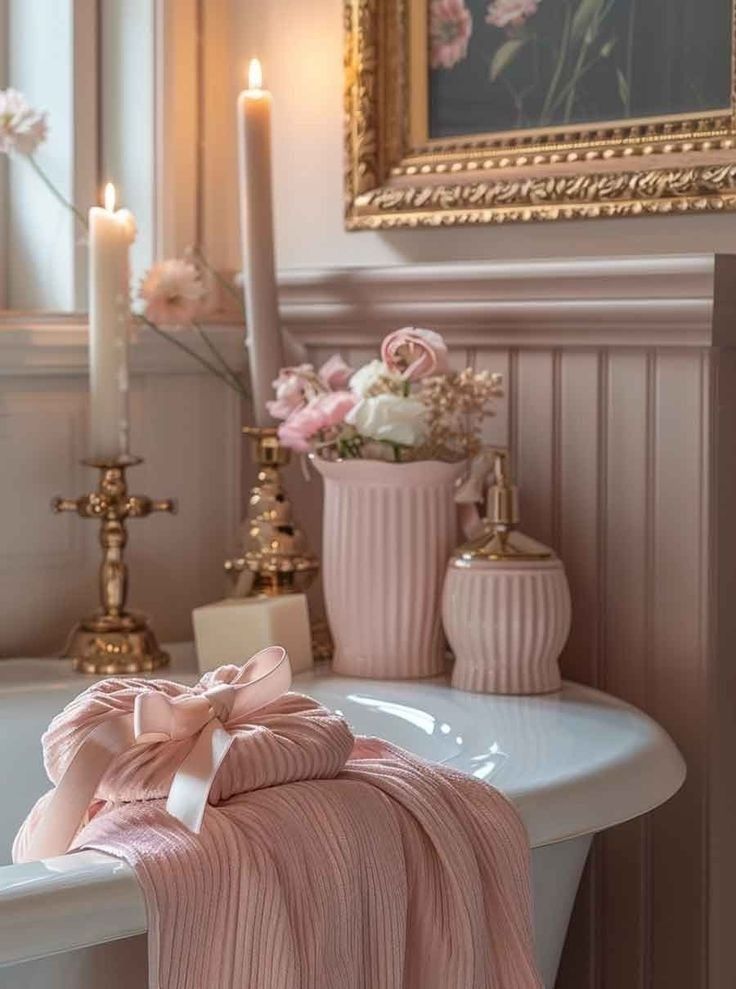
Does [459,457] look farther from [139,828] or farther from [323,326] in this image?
[139,828]

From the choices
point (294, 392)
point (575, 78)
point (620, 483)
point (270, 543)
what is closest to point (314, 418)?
point (294, 392)

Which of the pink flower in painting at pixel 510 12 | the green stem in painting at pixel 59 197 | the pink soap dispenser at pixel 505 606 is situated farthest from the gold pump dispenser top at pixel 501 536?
the green stem in painting at pixel 59 197

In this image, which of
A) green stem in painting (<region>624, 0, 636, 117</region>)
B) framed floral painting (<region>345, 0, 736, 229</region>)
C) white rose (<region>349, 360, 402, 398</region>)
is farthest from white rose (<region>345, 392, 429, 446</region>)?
green stem in painting (<region>624, 0, 636, 117</region>)

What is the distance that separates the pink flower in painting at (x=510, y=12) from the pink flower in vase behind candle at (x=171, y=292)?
1.30 feet

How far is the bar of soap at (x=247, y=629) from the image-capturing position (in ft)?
5.42

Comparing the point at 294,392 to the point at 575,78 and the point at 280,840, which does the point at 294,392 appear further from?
the point at 280,840

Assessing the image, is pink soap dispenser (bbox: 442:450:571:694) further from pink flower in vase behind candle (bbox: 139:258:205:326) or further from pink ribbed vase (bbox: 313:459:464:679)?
pink flower in vase behind candle (bbox: 139:258:205:326)

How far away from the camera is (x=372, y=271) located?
68.6 inches

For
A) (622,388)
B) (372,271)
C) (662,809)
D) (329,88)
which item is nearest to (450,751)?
(662,809)

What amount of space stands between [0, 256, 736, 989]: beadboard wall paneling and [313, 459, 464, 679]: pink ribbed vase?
121mm

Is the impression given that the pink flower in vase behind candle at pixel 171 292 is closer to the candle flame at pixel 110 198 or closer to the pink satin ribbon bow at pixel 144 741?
the candle flame at pixel 110 198

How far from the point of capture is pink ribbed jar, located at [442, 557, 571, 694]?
5.00 ft

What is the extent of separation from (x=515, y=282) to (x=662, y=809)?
51 cm

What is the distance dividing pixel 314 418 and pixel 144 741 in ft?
1.79
